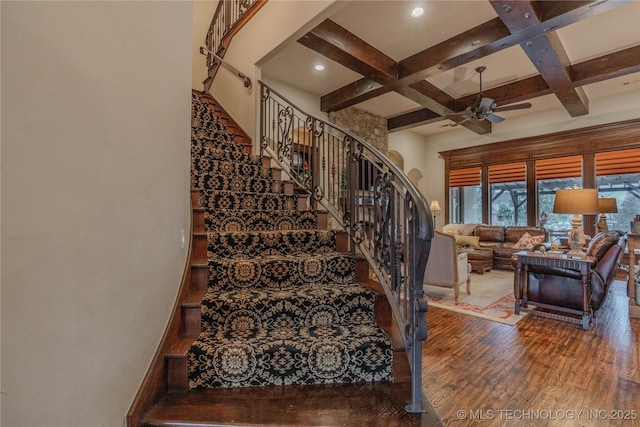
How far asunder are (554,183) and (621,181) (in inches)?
44.8

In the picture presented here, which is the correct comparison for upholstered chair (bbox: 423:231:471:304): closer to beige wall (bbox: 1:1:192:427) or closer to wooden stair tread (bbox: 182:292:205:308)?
wooden stair tread (bbox: 182:292:205:308)

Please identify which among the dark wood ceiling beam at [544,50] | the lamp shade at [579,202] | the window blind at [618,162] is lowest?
the lamp shade at [579,202]

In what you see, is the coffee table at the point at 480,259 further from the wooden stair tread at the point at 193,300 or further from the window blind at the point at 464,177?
the wooden stair tread at the point at 193,300

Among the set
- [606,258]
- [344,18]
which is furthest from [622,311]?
[344,18]

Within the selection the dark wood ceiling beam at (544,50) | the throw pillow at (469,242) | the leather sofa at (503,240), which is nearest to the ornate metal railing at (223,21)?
the dark wood ceiling beam at (544,50)

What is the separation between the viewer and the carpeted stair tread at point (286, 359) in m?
1.53

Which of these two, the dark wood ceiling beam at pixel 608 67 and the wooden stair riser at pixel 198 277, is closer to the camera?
the wooden stair riser at pixel 198 277

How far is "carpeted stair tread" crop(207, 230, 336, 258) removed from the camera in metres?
2.29

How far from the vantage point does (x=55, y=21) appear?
87 centimetres

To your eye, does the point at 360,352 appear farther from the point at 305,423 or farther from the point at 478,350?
the point at 478,350

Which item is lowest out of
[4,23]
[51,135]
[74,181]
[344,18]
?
[74,181]

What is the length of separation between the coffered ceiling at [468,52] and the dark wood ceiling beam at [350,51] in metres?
0.01

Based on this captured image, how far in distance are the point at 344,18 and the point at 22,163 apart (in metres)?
4.00

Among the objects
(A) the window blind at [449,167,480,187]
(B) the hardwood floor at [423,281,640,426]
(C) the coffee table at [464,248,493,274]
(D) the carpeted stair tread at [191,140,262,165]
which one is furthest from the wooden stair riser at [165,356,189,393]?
(A) the window blind at [449,167,480,187]
